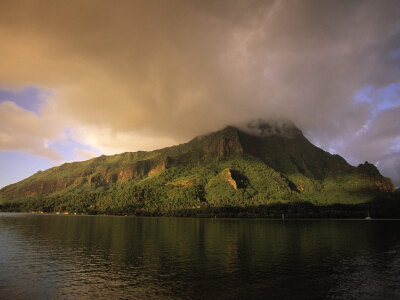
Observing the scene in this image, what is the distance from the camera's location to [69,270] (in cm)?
5178

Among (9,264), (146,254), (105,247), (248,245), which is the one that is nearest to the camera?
(9,264)

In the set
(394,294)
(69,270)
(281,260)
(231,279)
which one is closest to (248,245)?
(281,260)

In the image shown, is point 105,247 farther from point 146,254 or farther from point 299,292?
point 299,292

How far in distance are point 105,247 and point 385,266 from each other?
68.1 metres

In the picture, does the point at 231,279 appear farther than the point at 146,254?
No

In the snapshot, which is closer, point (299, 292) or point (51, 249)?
point (299, 292)

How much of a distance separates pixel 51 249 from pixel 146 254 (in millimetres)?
25853

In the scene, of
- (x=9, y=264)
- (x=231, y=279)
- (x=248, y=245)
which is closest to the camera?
(x=231, y=279)

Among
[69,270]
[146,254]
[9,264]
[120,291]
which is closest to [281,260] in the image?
[146,254]

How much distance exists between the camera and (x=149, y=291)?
4012 centimetres

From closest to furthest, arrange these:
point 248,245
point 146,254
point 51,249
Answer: point 146,254 → point 51,249 → point 248,245

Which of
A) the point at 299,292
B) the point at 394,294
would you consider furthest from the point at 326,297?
the point at 394,294

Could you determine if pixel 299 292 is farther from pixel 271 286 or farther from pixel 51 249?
pixel 51 249

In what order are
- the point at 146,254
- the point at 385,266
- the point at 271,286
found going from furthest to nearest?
the point at 146,254 < the point at 385,266 < the point at 271,286
